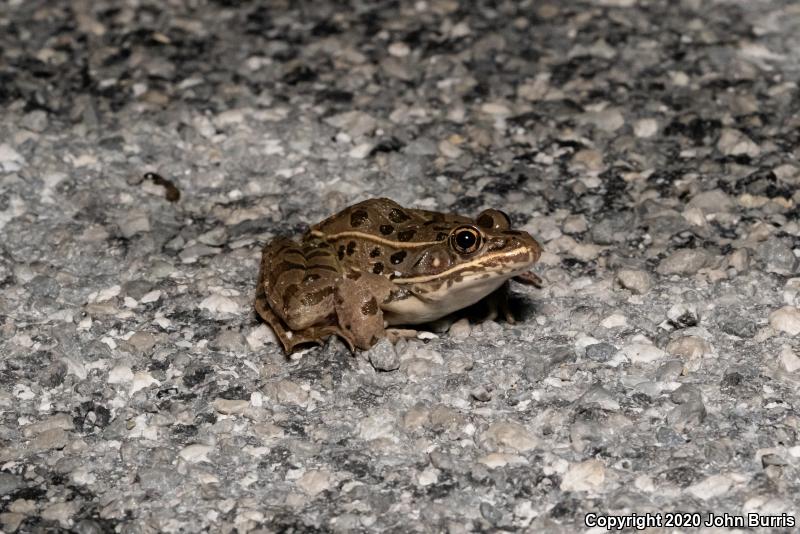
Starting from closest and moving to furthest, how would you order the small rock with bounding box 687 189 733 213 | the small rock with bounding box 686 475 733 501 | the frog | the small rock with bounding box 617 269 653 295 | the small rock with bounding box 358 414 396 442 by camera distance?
the small rock with bounding box 686 475 733 501 → the small rock with bounding box 358 414 396 442 → the frog → the small rock with bounding box 617 269 653 295 → the small rock with bounding box 687 189 733 213

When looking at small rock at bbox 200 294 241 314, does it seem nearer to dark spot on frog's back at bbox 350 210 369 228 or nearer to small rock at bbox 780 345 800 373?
dark spot on frog's back at bbox 350 210 369 228

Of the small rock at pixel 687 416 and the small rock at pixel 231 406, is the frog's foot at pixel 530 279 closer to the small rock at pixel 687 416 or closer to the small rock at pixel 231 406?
the small rock at pixel 687 416

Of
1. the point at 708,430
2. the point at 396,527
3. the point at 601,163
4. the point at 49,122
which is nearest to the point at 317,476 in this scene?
the point at 396,527

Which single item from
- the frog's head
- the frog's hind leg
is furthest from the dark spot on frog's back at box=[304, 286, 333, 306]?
the frog's head

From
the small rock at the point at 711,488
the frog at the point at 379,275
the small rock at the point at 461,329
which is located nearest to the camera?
the small rock at the point at 711,488

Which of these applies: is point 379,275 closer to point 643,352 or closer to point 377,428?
point 377,428

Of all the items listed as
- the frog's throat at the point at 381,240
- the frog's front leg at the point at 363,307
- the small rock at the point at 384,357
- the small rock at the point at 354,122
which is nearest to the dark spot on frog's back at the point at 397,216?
the frog's throat at the point at 381,240
